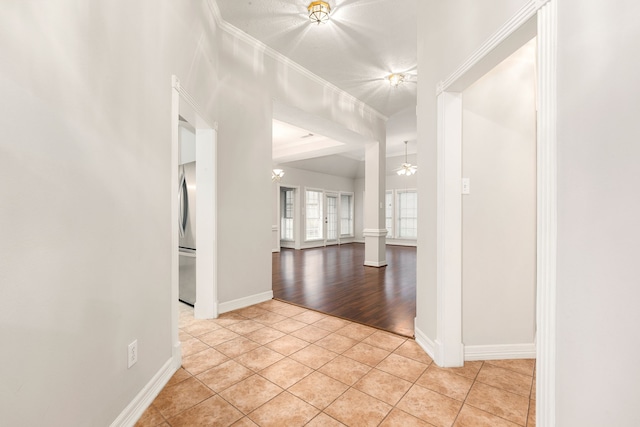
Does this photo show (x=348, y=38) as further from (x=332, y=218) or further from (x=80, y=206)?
(x=332, y=218)

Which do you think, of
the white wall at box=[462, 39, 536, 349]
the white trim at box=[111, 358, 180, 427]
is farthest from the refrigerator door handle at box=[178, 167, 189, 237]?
the white wall at box=[462, 39, 536, 349]

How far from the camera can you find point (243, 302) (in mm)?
3217

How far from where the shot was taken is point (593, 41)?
0.91m

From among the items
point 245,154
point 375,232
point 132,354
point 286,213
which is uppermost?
point 245,154

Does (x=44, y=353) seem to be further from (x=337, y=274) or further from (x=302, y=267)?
(x=302, y=267)

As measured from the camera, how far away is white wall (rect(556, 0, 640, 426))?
32.1 inches

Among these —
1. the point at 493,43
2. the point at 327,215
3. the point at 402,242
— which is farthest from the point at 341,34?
the point at 402,242

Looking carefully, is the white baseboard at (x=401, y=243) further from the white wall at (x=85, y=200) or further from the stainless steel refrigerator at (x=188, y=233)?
the white wall at (x=85, y=200)

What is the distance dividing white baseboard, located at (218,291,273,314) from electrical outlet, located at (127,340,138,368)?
1501 mm

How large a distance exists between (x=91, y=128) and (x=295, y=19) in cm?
258

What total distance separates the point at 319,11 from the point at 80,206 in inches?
108

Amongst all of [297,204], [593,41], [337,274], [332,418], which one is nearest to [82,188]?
[332,418]

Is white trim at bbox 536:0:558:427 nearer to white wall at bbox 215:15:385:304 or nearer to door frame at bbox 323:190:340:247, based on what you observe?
white wall at bbox 215:15:385:304

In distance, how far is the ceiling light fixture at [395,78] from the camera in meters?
4.05
